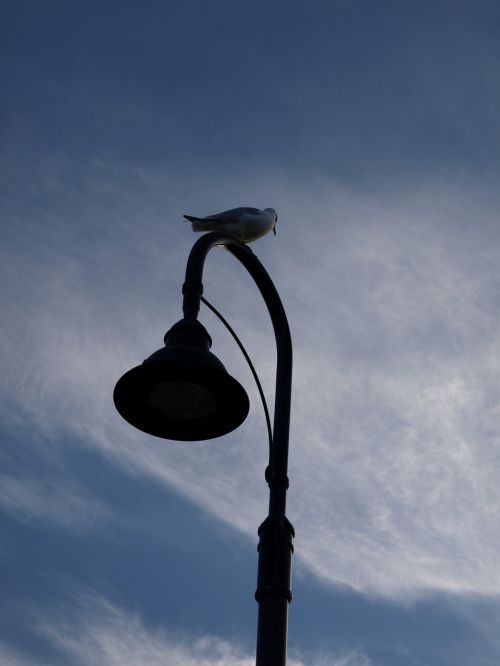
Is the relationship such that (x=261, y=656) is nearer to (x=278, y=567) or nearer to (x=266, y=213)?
(x=278, y=567)

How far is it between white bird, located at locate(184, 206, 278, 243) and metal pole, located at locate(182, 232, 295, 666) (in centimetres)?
150

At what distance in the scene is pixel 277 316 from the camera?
5.41m

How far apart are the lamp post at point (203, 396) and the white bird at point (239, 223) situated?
1689mm

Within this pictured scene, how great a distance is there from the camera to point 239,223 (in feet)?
24.8

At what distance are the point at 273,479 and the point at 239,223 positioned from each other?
3.31 meters

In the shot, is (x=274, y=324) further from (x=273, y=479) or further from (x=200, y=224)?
(x=200, y=224)

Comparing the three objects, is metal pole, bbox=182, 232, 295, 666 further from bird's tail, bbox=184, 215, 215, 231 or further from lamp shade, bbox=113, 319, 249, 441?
bird's tail, bbox=184, 215, 215, 231

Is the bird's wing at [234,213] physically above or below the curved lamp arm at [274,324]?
above

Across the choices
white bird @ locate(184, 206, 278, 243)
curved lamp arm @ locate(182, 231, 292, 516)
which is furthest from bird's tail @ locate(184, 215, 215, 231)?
curved lamp arm @ locate(182, 231, 292, 516)

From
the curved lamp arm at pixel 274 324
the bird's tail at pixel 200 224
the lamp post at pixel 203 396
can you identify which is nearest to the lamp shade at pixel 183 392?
the lamp post at pixel 203 396

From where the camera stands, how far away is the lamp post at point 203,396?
4527 millimetres

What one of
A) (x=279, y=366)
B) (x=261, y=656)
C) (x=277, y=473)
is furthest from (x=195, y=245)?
(x=261, y=656)

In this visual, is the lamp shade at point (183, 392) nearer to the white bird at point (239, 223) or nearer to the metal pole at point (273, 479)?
the metal pole at point (273, 479)

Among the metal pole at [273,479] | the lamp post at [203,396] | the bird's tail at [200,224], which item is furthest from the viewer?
the bird's tail at [200,224]
